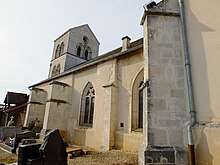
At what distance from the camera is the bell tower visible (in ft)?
62.6

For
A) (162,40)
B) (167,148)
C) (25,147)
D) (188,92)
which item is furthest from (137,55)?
(25,147)

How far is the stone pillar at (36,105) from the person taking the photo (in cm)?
1409

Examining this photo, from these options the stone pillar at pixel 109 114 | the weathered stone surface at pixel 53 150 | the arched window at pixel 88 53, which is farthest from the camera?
Answer: the arched window at pixel 88 53

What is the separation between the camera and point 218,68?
335 cm

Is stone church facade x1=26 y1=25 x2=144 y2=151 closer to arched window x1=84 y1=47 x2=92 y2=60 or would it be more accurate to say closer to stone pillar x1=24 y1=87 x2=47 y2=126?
stone pillar x1=24 y1=87 x2=47 y2=126

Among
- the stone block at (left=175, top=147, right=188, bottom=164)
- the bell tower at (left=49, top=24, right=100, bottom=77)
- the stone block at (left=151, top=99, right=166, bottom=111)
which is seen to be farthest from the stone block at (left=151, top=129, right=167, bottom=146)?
the bell tower at (left=49, top=24, right=100, bottom=77)

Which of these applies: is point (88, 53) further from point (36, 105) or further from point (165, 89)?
point (165, 89)

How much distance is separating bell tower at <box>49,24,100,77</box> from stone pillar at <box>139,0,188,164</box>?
1596 cm

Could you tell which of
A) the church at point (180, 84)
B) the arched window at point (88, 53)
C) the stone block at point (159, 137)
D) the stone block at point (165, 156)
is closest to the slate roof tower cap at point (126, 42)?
the church at point (180, 84)

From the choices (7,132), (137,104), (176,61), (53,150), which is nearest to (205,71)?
(176,61)

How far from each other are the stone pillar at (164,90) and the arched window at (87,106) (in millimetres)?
6916

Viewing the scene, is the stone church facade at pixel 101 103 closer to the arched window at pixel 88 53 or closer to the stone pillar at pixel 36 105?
the stone pillar at pixel 36 105

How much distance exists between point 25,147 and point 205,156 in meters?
4.13

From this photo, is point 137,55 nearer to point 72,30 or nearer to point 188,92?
point 188,92
